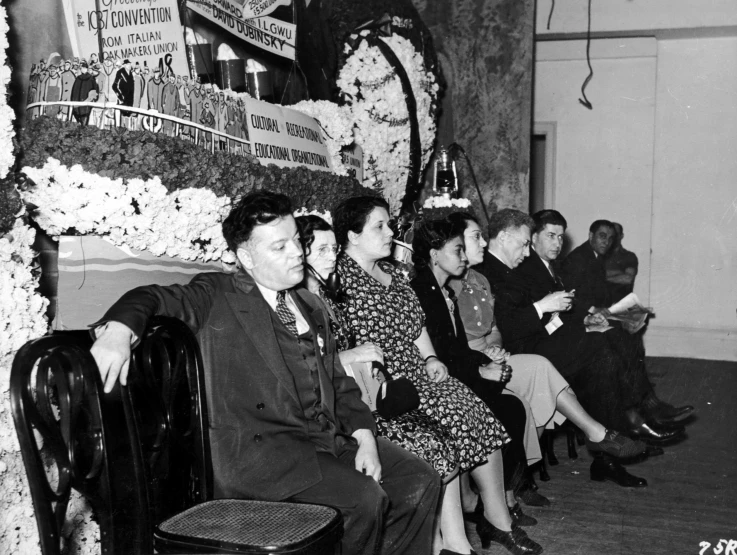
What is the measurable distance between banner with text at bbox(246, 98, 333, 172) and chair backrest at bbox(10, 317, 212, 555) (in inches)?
48.1

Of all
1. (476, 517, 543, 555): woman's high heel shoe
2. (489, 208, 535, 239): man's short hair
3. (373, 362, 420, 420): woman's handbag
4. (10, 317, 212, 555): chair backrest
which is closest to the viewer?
(10, 317, 212, 555): chair backrest

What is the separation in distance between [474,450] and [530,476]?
3.19 ft

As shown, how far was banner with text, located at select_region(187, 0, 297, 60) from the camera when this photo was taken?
371 cm

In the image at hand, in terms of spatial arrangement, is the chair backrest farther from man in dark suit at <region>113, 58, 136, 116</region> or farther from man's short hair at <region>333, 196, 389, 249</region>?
man's short hair at <region>333, 196, 389, 249</region>

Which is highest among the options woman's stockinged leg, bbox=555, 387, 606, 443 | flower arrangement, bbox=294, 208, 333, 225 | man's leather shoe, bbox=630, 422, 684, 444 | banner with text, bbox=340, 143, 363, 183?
banner with text, bbox=340, 143, 363, 183

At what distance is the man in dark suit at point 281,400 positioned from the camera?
2365 mm

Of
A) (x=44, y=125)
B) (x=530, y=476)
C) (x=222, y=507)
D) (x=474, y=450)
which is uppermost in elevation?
(x=44, y=125)

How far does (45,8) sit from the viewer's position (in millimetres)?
2932

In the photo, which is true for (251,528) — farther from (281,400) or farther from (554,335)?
(554,335)

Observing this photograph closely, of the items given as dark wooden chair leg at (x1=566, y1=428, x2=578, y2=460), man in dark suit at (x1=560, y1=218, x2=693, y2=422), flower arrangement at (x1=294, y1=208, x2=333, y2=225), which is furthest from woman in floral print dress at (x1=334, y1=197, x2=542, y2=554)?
man in dark suit at (x1=560, y1=218, x2=693, y2=422)

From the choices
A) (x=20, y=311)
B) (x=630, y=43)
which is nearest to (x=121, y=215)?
(x=20, y=311)

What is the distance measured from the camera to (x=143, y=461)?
6.80 feet

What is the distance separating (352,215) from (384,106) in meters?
1.46

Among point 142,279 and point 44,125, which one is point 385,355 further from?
point 44,125
